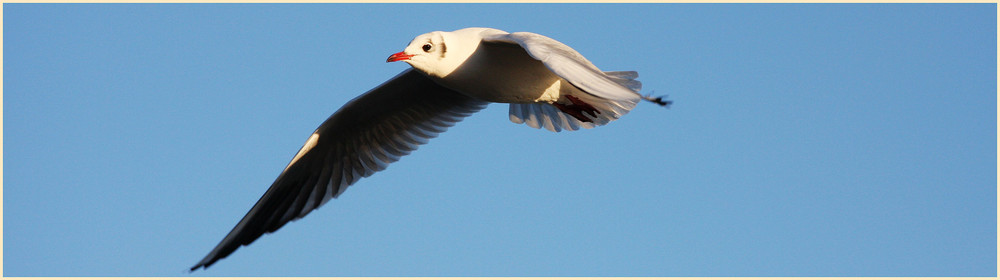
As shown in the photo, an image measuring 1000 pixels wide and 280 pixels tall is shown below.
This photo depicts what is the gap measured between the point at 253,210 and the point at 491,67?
1848mm

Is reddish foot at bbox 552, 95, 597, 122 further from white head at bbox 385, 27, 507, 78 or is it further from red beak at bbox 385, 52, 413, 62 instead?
red beak at bbox 385, 52, 413, 62

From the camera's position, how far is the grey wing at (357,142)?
20.6 feet

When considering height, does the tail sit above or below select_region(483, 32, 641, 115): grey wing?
above

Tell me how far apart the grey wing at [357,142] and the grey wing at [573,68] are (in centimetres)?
155

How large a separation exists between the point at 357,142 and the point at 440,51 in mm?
1443

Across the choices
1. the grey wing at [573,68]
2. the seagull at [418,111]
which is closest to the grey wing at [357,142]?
the seagull at [418,111]

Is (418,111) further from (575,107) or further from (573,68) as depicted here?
(573,68)

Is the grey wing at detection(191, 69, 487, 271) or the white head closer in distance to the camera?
the white head

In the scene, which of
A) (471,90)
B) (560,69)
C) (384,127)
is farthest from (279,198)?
(560,69)

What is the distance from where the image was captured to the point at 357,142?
257 inches

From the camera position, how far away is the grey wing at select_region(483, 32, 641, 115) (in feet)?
13.4

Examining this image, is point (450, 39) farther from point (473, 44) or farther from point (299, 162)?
point (299, 162)

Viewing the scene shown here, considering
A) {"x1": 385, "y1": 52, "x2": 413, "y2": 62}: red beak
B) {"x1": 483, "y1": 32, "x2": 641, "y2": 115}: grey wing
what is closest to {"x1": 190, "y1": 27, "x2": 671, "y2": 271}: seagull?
{"x1": 385, "y1": 52, "x2": 413, "y2": 62}: red beak

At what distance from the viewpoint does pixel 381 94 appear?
626 centimetres
